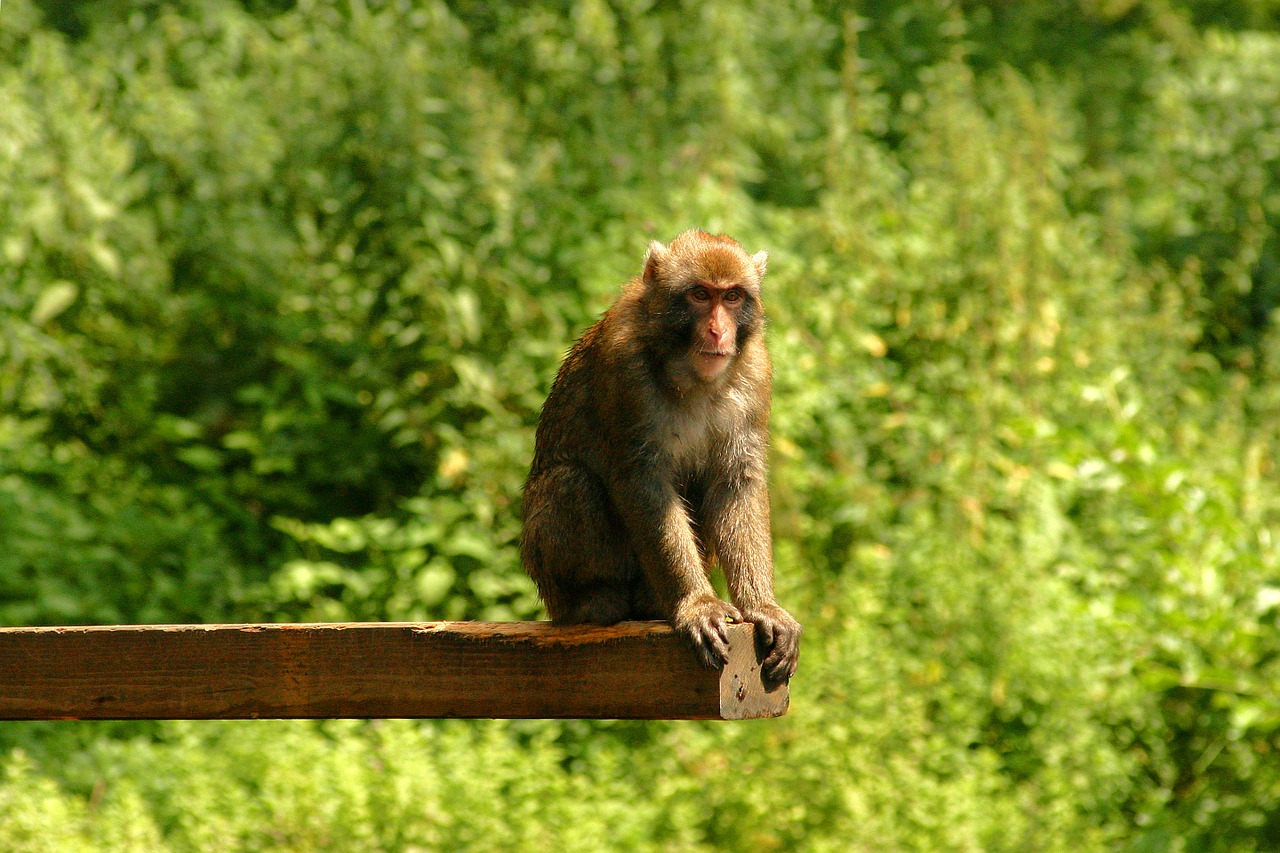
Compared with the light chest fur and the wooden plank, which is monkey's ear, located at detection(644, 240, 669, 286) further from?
the wooden plank

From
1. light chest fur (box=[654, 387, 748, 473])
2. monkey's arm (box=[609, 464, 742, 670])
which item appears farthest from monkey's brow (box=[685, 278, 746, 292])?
monkey's arm (box=[609, 464, 742, 670])

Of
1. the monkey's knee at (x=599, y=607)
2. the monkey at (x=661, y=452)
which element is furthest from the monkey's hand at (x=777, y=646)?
the monkey's knee at (x=599, y=607)

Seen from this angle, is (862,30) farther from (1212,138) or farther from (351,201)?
(351,201)

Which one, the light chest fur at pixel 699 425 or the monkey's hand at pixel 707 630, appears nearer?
the monkey's hand at pixel 707 630

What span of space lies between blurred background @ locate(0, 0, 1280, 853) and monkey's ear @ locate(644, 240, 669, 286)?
2806 millimetres

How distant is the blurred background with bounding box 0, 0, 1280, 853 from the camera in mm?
6203

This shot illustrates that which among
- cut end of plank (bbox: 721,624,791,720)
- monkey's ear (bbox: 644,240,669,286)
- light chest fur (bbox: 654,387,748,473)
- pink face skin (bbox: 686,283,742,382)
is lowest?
cut end of plank (bbox: 721,624,791,720)

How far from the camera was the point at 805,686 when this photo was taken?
646 centimetres

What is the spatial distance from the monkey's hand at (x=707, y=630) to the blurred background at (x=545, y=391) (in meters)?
2.81

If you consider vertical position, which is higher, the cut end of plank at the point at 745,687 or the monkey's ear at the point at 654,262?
the monkey's ear at the point at 654,262

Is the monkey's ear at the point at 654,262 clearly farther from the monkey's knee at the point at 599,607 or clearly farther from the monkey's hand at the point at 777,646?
the monkey's hand at the point at 777,646

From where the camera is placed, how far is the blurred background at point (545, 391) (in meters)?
6.20

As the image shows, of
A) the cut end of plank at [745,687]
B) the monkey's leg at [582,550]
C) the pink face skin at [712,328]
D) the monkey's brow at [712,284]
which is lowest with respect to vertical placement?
the cut end of plank at [745,687]

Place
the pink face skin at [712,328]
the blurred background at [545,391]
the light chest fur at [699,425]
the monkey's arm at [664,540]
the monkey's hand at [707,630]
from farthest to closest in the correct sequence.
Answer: the blurred background at [545,391], the light chest fur at [699,425], the pink face skin at [712,328], the monkey's arm at [664,540], the monkey's hand at [707,630]
